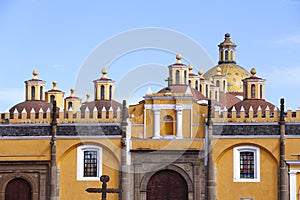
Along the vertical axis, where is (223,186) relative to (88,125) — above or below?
below

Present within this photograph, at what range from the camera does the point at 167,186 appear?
156 ft

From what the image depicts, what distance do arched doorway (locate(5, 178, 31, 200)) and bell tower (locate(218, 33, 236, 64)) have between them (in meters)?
29.6

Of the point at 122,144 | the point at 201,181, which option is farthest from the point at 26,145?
the point at 201,181

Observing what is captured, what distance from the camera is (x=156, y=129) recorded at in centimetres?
4778

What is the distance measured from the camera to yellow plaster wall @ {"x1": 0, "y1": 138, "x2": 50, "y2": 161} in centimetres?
4819

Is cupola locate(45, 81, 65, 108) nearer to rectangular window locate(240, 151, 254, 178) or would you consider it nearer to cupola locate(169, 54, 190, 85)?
cupola locate(169, 54, 190, 85)

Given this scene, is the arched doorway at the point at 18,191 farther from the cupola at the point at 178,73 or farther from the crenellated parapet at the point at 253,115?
the cupola at the point at 178,73

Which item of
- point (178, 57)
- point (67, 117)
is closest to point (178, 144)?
point (67, 117)

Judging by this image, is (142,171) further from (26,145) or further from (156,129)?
(26,145)

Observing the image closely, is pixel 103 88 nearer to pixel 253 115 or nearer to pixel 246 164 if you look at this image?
pixel 253 115

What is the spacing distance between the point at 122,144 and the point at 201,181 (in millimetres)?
4188

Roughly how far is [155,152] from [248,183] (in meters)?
4.69

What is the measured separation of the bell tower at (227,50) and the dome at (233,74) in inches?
14.9

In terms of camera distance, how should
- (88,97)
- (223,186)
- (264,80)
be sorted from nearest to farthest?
(223,186), (264,80), (88,97)
